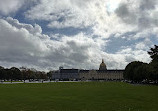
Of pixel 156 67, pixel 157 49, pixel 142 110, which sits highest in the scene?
pixel 157 49

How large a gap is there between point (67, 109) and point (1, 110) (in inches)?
198

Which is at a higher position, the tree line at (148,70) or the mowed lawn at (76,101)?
the tree line at (148,70)

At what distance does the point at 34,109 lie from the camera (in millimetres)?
19547

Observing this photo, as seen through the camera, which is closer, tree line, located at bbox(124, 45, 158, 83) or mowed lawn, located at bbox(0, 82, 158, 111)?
mowed lawn, located at bbox(0, 82, 158, 111)

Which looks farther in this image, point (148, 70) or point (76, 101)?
point (148, 70)

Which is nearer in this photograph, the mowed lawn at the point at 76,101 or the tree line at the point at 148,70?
the mowed lawn at the point at 76,101

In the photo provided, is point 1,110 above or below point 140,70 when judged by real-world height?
below

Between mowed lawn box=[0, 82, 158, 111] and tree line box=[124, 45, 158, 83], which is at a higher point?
tree line box=[124, 45, 158, 83]

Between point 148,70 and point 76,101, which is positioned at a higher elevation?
point 148,70

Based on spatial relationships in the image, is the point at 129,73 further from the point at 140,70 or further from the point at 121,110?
the point at 121,110

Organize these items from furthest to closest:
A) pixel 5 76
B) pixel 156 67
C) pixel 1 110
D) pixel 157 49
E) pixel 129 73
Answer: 1. pixel 5 76
2. pixel 129 73
3. pixel 157 49
4. pixel 156 67
5. pixel 1 110

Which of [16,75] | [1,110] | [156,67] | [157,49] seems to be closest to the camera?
[1,110]

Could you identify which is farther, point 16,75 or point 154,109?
point 16,75

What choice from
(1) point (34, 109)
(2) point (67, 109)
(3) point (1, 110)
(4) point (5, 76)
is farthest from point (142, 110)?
(4) point (5, 76)
